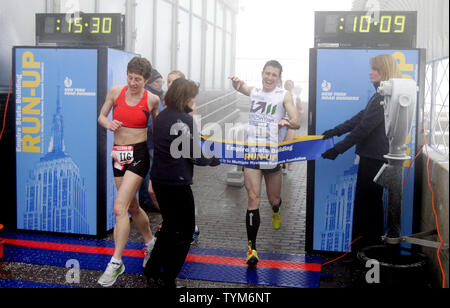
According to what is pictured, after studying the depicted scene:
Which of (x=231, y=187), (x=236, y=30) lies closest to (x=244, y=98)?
(x=236, y=30)

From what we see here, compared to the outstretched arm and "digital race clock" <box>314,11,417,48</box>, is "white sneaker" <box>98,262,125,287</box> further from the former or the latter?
"digital race clock" <box>314,11,417,48</box>

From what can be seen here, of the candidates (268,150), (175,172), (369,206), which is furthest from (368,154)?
(175,172)

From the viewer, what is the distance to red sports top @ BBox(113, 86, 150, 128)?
16.1 feet

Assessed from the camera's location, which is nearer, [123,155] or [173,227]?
[173,227]

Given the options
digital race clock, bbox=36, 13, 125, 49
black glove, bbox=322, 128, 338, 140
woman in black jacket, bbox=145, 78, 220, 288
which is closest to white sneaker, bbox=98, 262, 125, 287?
woman in black jacket, bbox=145, 78, 220, 288

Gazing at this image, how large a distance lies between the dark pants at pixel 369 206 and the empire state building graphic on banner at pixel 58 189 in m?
3.21

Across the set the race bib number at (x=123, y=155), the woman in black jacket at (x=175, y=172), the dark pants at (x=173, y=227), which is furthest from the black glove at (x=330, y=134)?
the race bib number at (x=123, y=155)

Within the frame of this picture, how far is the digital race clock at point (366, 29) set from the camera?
529cm

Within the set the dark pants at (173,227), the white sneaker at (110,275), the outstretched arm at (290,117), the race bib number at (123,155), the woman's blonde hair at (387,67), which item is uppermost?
the woman's blonde hair at (387,67)

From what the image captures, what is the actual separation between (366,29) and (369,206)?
1.87m

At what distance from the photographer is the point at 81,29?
6441mm

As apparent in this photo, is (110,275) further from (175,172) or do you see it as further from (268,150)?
(268,150)

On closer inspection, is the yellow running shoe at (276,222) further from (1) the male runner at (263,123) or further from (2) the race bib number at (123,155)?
(2) the race bib number at (123,155)

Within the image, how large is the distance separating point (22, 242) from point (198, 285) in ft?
7.99
